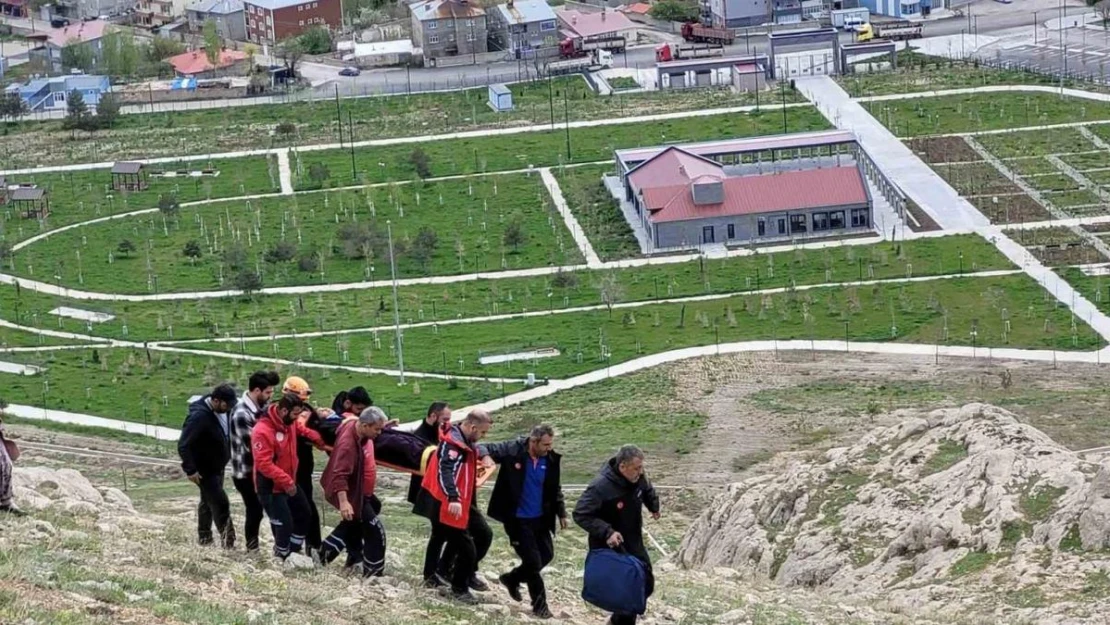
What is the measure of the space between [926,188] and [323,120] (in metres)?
26.2

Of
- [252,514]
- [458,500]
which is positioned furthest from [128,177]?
[458,500]

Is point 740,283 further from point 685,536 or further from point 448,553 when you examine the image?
point 448,553

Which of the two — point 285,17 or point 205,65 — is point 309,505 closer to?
point 205,65

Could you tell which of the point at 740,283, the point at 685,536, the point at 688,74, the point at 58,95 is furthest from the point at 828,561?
the point at 58,95

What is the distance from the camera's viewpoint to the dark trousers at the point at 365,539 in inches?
761

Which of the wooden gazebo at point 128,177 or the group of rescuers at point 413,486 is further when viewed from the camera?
the wooden gazebo at point 128,177

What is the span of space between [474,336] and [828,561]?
25.7 meters

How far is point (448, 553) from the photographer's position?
63.0 feet

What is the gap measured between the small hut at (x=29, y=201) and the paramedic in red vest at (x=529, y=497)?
1980 inches

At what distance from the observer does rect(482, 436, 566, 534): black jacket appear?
18.5 m

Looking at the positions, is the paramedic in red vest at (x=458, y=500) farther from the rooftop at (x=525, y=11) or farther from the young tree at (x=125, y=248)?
the rooftop at (x=525, y=11)

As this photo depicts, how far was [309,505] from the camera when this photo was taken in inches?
780

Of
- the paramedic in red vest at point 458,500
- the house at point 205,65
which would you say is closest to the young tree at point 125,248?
the house at point 205,65

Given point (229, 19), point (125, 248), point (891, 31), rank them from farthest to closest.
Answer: point (229, 19), point (891, 31), point (125, 248)
